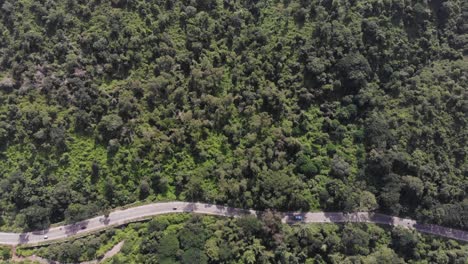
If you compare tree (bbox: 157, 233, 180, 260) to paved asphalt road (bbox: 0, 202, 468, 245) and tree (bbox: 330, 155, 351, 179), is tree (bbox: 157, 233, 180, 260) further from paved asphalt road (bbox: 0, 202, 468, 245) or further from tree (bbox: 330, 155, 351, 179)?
tree (bbox: 330, 155, 351, 179)

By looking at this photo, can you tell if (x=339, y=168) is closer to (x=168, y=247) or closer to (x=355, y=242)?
(x=355, y=242)

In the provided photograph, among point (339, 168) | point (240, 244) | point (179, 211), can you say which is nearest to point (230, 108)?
point (179, 211)

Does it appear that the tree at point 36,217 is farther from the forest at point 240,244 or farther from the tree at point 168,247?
the tree at point 168,247

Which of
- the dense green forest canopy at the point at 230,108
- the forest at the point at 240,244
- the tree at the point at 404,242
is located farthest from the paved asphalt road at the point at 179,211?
the tree at the point at 404,242

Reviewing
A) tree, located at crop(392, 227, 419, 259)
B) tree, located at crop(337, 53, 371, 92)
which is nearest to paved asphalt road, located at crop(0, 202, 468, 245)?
tree, located at crop(392, 227, 419, 259)

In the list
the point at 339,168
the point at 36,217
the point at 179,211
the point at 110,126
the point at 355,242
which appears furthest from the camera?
the point at 339,168
